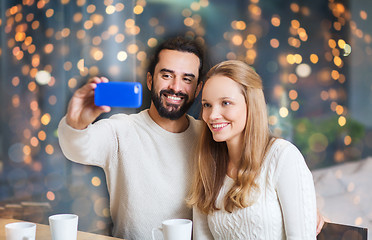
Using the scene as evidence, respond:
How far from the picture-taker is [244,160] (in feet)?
3.60

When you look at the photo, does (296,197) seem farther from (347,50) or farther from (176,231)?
(347,50)

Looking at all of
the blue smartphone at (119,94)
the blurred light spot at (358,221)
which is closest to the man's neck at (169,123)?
the blue smartphone at (119,94)

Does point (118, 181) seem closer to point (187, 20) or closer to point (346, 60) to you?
point (187, 20)

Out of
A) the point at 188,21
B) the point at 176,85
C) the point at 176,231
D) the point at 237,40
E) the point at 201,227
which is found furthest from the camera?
the point at 237,40

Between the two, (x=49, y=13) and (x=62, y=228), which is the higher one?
(x=49, y=13)

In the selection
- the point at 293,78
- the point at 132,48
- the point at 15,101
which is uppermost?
the point at 132,48

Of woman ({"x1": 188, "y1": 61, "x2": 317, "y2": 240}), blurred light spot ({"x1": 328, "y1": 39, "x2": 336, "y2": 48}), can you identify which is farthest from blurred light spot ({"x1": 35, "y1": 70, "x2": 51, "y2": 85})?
blurred light spot ({"x1": 328, "y1": 39, "x2": 336, "y2": 48})

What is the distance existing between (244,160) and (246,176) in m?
0.05

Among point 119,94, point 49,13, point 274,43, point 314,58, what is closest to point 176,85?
point 119,94

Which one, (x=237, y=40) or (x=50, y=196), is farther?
(x=237, y=40)

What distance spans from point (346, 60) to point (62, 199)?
1906 mm

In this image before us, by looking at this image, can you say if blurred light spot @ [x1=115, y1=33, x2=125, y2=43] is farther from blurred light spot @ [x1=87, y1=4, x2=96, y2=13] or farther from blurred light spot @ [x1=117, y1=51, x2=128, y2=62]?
blurred light spot @ [x1=87, y1=4, x2=96, y2=13]

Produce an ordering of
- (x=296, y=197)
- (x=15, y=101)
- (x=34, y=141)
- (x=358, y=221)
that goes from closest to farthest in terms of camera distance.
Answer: (x=296, y=197), (x=15, y=101), (x=34, y=141), (x=358, y=221)

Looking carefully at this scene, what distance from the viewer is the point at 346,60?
2559 mm
